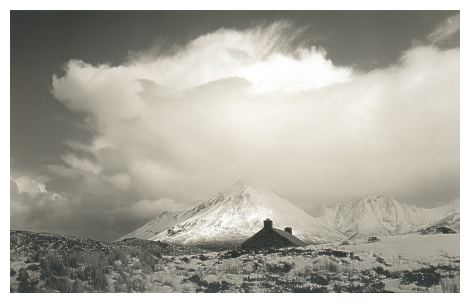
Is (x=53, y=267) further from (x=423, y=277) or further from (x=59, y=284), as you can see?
(x=423, y=277)

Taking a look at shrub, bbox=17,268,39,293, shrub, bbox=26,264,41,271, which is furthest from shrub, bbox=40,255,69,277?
shrub, bbox=17,268,39,293

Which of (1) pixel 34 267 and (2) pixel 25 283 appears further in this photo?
(1) pixel 34 267

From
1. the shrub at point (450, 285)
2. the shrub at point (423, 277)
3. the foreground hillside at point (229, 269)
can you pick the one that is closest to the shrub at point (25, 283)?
the foreground hillside at point (229, 269)

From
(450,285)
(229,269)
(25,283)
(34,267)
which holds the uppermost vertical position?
(34,267)

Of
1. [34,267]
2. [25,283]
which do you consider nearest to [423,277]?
[34,267]

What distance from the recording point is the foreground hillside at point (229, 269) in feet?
55.2

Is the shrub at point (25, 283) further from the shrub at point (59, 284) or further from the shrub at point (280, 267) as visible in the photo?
the shrub at point (280, 267)

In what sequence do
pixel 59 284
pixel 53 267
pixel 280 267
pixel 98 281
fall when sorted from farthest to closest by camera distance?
pixel 280 267 → pixel 53 267 → pixel 98 281 → pixel 59 284

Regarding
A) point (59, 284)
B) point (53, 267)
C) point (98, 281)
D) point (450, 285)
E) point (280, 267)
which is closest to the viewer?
point (59, 284)

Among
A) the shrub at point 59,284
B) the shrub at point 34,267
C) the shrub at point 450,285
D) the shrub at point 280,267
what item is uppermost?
the shrub at point 34,267

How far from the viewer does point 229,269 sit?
18328 millimetres

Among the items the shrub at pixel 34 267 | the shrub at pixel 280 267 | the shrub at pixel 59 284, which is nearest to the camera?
the shrub at pixel 59 284

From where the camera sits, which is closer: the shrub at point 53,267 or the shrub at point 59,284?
the shrub at point 59,284
